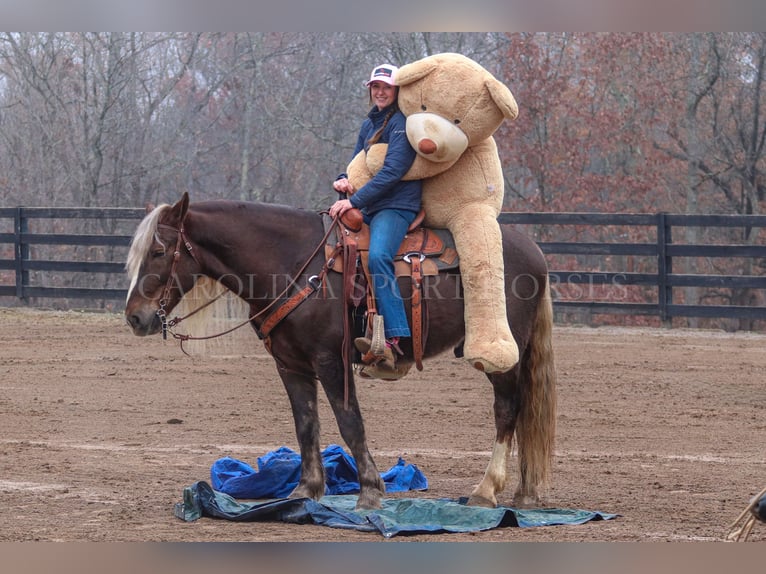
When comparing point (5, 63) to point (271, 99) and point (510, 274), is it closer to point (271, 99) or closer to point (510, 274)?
point (271, 99)

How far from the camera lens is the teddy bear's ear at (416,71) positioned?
5824 mm

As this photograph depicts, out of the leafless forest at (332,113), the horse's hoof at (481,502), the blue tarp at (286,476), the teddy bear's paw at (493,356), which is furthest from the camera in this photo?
the leafless forest at (332,113)

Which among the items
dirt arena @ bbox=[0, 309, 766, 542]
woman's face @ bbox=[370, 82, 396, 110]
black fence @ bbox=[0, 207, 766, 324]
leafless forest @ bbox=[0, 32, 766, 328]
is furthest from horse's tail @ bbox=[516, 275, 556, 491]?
leafless forest @ bbox=[0, 32, 766, 328]

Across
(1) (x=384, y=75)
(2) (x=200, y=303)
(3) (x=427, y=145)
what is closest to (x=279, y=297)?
(2) (x=200, y=303)

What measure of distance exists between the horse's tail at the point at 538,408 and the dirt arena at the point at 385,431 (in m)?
0.25

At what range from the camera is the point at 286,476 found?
6285mm

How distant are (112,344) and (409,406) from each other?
493cm

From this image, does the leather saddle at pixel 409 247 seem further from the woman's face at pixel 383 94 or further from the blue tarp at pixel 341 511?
the blue tarp at pixel 341 511

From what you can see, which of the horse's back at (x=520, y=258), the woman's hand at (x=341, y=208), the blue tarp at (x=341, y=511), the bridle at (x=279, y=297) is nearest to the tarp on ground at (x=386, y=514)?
the blue tarp at (x=341, y=511)

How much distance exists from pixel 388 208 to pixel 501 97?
855mm

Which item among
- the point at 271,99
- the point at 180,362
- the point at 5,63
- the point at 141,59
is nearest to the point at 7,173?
the point at 5,63

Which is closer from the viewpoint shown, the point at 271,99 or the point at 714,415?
the point at 714,415

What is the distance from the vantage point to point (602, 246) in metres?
14.7

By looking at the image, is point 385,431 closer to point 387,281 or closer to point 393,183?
point 387,281
